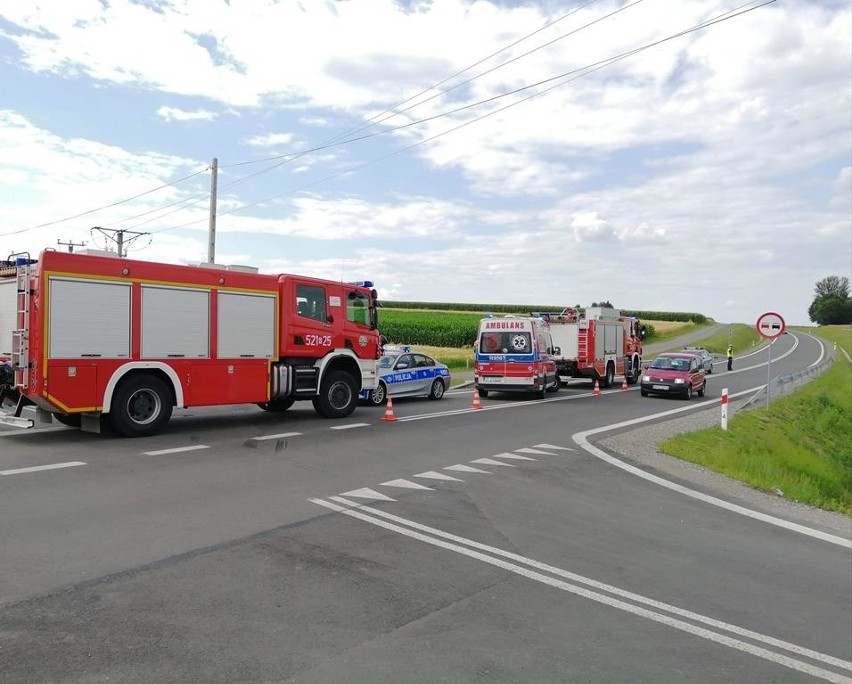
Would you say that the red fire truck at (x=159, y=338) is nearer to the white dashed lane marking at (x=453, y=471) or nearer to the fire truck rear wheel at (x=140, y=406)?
the fire truck rear wheel at (x=140, y=406)

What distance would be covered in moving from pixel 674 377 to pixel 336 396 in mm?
13832

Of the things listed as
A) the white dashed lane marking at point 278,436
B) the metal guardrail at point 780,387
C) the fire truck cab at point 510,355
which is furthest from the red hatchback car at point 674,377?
the white dashed lane marking at point 278,436

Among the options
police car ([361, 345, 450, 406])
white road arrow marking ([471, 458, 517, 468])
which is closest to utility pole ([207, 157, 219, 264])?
police car ([361, 345, 450, 406])

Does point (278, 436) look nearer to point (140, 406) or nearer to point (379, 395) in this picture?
point (140, 406)

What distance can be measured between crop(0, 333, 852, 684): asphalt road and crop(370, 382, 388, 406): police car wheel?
25.9 ft

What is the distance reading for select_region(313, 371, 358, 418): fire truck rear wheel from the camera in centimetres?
1548

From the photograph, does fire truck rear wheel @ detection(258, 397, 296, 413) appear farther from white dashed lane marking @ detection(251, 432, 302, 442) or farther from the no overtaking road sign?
the no overtaking road sign

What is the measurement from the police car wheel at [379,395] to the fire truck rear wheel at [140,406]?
7.04 metres

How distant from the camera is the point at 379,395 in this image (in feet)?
63.1

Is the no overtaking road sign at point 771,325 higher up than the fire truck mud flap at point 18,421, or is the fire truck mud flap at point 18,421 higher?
the no overtaking road sign at point 771,325

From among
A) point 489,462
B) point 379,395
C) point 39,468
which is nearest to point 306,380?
point 379,395

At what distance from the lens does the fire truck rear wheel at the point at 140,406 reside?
11875mm

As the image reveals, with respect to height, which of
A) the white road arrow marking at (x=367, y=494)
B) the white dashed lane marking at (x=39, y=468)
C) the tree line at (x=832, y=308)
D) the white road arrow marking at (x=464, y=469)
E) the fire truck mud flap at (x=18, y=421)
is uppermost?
the tree line at (x=832, y=308)

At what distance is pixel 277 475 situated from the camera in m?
9.45
